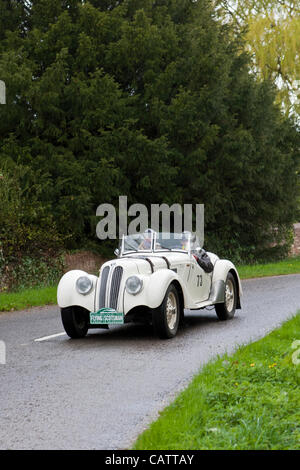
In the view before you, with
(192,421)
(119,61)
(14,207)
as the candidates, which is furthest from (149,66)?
(192,421)

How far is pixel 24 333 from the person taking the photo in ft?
35.0

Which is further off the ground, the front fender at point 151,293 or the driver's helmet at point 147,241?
the driver's helmet at point 147,241

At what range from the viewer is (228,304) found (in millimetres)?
12023

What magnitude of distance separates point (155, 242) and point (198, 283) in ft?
3.30

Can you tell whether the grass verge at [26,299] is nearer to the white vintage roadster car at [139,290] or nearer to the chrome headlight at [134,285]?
the white vintage roadster car at [139,290]

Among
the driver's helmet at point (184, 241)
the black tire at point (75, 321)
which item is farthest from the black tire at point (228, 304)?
the black tire at point (75, 321)

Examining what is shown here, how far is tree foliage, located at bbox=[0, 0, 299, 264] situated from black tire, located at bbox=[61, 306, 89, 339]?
9258 mm

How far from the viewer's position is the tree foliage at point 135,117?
20.1m

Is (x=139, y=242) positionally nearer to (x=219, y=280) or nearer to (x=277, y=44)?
(x=219, y=280)

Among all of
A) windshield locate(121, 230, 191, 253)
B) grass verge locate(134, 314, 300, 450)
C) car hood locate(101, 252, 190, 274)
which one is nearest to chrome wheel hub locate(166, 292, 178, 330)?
car hood locate(101, 252, 190, 274)

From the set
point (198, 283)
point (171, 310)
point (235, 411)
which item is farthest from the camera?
point (198, 283)

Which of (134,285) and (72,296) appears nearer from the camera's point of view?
(134,285)

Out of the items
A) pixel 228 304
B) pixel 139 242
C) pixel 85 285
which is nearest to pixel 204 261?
pixel 228 304

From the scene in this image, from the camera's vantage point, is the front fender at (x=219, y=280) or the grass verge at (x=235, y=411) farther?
the front fender at (x=219, y=280)
